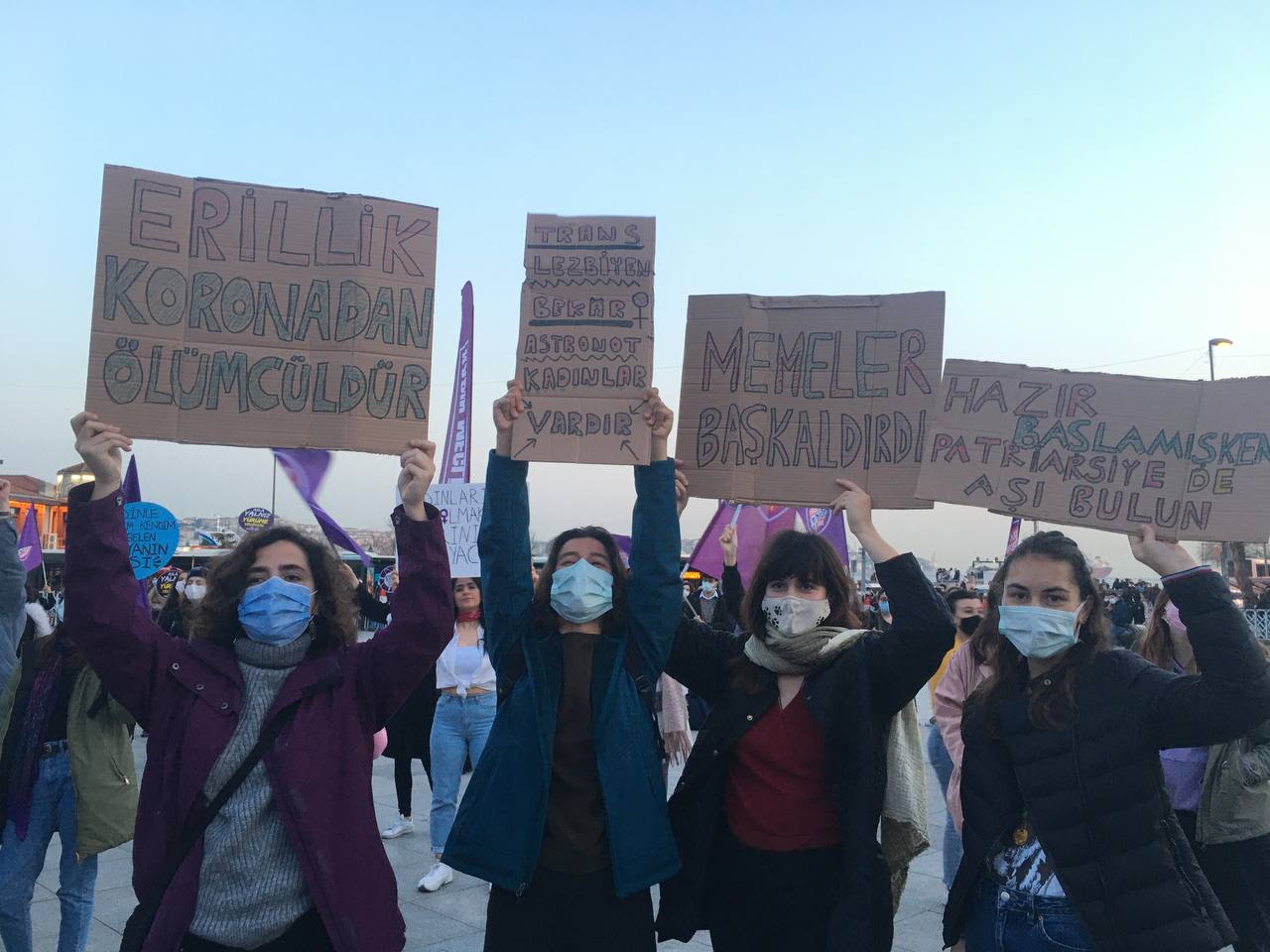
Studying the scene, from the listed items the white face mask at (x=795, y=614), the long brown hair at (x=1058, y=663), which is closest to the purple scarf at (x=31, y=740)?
the white face mask at (x=795, y=614)

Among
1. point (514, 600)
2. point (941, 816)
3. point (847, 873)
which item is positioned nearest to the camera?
point (847, 873)

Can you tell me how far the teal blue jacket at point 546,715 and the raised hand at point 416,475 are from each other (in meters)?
0.23

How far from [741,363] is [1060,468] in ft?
4.21

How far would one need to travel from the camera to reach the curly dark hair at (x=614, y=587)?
336 centimetres

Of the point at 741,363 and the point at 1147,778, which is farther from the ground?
the point at 741,363

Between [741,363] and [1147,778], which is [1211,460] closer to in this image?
[1147,778]

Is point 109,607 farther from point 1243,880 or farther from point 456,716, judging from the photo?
point 1243,880

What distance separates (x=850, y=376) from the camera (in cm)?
407

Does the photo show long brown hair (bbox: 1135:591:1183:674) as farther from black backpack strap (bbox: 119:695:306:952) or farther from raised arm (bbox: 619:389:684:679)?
black backpack strap (bbox: 119:695:306:952)

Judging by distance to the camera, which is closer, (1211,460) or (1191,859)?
(1191,859)

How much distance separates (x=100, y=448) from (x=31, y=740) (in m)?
2.11

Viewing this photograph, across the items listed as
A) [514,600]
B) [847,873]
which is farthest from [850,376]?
A: [847,873]

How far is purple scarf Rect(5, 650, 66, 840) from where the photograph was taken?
429 cm

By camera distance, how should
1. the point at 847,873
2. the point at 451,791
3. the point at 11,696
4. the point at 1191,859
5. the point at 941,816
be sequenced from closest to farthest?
the point at 1191,859 → the point at 847,873 → the point at 11,696 → the point at 451,791 → the point at 941,816
